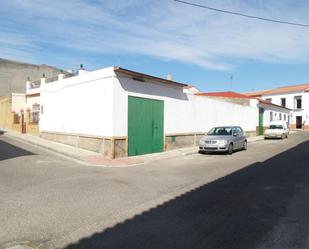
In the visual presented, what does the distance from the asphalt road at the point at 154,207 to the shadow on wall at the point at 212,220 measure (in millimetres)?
15

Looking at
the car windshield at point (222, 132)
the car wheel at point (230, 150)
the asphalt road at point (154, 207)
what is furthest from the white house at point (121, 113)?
→ the asphalt road at point (154, 207)

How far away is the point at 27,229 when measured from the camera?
488 cm

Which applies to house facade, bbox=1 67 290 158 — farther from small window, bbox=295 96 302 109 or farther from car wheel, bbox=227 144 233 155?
small window, bbox=295 96 302 109

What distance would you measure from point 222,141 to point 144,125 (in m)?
4.17

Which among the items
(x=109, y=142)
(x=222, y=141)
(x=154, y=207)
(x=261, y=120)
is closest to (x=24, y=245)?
(x=154, y=207)

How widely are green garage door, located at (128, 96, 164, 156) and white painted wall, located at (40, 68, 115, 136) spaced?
3.97 ft

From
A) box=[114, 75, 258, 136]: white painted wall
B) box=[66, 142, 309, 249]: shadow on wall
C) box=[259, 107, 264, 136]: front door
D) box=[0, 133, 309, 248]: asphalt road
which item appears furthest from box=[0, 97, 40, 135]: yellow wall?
box=[259, 107, 264, 136]: front door

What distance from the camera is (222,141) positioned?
15.3 m

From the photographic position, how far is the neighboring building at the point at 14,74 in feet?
119

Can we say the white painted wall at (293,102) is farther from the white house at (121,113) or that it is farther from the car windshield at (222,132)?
A: the car windshield at (222,132)

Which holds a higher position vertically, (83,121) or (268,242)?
(83,121)

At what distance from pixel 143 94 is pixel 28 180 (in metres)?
7.89

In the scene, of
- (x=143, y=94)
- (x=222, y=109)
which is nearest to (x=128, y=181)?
(x=143, y=94)

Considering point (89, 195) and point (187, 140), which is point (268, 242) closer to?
point (89, 195)
